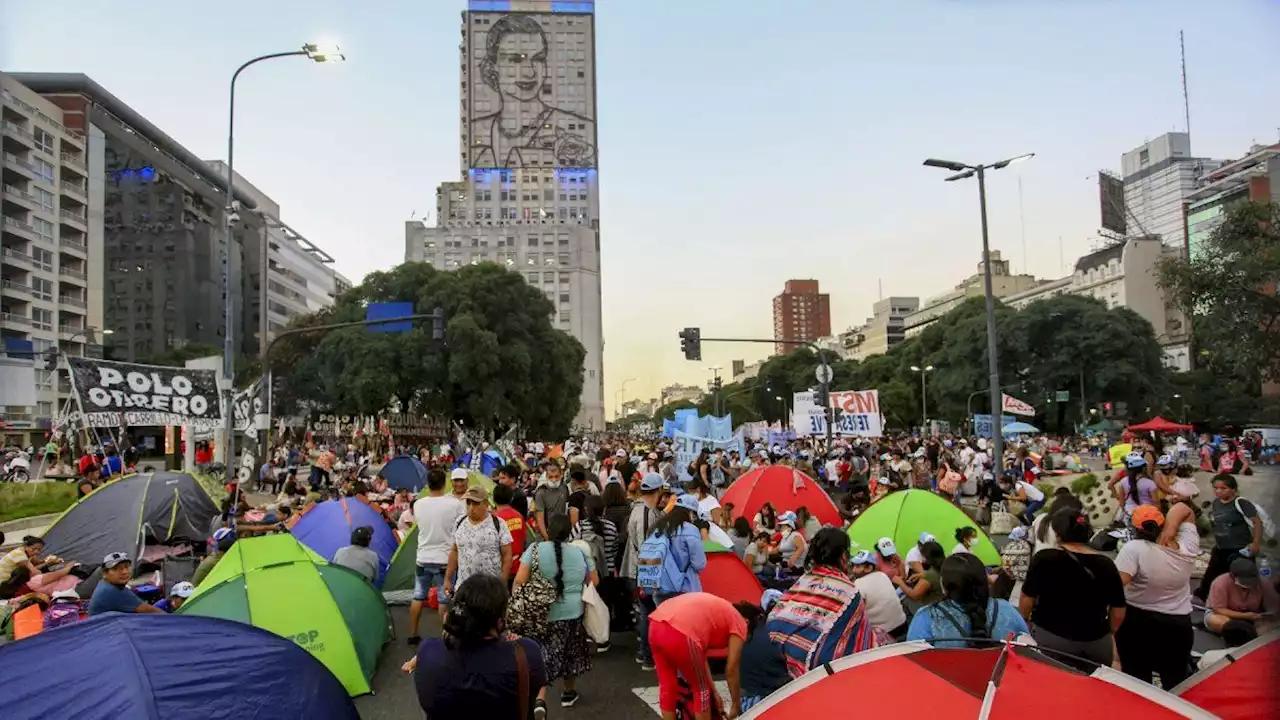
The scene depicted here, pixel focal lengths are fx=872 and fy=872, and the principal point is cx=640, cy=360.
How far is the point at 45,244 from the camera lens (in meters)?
55.5

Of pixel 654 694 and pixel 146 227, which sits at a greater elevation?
pixel 146 227

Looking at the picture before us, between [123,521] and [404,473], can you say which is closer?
[123,521]

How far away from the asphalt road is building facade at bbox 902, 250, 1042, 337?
11532 centimetres

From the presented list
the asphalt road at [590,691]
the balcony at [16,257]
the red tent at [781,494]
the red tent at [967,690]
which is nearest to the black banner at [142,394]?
the asphalt road at [590,691]

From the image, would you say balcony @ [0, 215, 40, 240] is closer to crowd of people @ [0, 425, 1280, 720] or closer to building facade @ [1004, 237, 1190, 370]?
crowd of people @ [0, 425, 1280, 720]

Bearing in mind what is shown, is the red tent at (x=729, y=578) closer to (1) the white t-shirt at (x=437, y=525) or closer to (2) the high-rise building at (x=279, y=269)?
(1) the white t-shirt at (x=437, y=525)

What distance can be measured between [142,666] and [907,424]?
272 feet

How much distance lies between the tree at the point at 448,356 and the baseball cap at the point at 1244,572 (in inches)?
1356

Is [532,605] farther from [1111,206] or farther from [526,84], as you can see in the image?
[526,84]

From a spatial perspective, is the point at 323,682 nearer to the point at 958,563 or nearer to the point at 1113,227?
the point at 958,563

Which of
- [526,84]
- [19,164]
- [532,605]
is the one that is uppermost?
[526,84]

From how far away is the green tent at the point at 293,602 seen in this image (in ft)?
22.3

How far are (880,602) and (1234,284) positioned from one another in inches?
556

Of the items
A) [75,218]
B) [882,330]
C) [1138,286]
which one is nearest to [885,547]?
[75,218]
